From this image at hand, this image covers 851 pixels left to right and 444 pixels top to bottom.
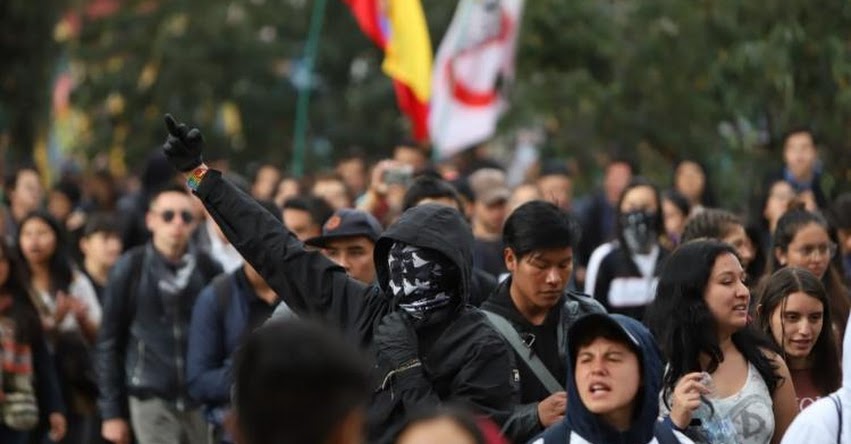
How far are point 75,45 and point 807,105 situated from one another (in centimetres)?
1823

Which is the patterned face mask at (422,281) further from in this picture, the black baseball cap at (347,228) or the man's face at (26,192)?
the man's face at (26,192)

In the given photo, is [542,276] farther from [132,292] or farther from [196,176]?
[132,292]

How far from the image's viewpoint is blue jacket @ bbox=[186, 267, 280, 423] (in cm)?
1130

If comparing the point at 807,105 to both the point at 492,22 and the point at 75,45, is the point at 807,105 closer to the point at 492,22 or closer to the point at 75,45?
the point at 492,22

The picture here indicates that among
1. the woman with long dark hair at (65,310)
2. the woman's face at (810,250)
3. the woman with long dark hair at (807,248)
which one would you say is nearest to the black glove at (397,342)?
the woman with long dark hair at (807,248)

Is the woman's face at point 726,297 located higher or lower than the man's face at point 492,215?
higher

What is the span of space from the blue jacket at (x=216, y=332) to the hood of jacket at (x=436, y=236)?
3665mm

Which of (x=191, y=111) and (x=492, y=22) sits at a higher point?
(x=492, y=22)

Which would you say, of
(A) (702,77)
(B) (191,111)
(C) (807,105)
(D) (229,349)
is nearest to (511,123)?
(A) (702,77)

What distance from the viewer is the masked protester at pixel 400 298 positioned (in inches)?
291

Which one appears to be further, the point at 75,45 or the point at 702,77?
the point at 75,45

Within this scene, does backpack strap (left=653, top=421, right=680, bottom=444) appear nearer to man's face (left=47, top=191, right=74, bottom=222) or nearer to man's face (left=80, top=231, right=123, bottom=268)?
man's face (left=80, top=231, right=123, bottom=268)

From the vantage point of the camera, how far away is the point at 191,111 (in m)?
32.3

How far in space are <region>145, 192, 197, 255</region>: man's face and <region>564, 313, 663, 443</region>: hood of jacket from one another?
605cm
